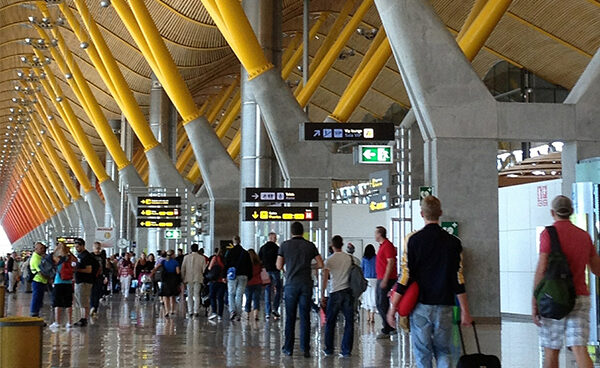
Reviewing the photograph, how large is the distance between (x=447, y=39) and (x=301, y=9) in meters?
27.3

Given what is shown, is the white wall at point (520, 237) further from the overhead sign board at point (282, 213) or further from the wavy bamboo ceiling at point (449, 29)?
the wavy bamboo ceiling at point (449, 29)

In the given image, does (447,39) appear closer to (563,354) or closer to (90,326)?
(563,354)

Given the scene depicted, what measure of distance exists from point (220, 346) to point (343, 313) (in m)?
2.15

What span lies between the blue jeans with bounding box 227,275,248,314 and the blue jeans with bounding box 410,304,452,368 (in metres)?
12.8

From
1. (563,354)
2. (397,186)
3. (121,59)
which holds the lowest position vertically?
(563,354)

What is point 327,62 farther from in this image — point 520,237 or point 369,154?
point 369,154

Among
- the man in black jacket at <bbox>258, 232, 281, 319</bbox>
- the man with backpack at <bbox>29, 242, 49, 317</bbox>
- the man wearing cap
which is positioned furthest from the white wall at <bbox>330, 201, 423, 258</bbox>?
the man wearing cap

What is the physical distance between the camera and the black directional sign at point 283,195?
23203mm

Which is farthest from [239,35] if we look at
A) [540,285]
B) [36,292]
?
[540,285]

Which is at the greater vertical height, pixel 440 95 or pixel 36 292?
pixel 440 95

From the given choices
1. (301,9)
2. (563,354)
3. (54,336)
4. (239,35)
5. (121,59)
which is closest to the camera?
(563,354)

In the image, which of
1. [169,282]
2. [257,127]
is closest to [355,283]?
[169,282]

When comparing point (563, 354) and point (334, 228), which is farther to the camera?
point (334, 228)

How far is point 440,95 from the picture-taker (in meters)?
16.3
